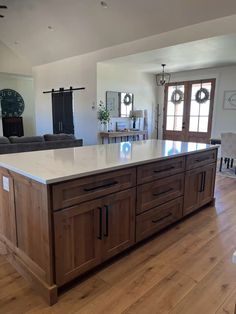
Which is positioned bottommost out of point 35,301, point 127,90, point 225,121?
point 35,301

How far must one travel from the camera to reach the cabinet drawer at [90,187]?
1597 millimetres

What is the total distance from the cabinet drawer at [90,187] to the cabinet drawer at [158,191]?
0.20 metres

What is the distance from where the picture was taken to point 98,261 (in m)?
1.94

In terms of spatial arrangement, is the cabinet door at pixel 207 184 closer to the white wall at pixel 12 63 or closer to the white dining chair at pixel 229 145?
the white dining chair at pixel 229 145

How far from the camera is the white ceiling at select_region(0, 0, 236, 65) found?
13.5ft

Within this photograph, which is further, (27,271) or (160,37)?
(160,37)

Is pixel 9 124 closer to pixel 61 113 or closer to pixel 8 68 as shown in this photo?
pixel 8 68

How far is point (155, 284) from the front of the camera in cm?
187

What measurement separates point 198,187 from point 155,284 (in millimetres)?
1503

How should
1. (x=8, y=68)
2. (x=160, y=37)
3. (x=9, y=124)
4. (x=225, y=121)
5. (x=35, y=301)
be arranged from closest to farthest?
1. (x=35, y=301)
2. (x=160, y=37)
3. (x=225, y=121)
4. (x=8, y=68)
5. (x=9, y=124)

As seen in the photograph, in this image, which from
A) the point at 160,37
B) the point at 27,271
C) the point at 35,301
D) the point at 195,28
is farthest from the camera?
the point at 160,37

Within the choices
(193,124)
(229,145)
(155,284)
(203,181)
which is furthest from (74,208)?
(193,124)

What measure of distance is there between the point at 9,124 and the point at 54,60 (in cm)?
309

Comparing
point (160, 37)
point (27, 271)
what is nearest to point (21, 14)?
point (160, 37)
